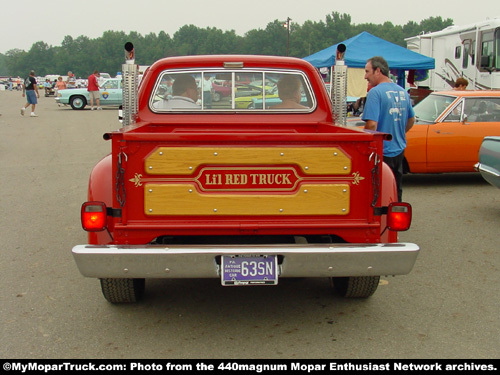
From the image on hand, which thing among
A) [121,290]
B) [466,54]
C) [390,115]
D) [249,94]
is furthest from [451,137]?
[466,54]

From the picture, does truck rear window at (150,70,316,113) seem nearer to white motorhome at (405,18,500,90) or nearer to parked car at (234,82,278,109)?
parked car at (234,82,278,109)

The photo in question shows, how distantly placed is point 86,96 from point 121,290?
2674 cm

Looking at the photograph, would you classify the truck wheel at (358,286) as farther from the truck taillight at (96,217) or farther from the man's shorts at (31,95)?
the man's shorts at (31,95)

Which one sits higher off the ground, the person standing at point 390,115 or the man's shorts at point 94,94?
the man's shorts at point 94,94

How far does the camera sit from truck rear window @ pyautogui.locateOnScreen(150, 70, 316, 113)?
5344 millimetres

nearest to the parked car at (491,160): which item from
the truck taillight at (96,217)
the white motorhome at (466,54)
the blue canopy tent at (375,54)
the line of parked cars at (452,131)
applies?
the line of parked cars at (452,131)

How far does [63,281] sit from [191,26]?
410 feet

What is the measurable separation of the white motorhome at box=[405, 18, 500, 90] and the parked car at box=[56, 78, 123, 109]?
15353 mm

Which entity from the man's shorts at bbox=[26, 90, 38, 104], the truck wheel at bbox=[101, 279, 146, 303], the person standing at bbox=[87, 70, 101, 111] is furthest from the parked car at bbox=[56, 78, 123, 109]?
the truck wheel at bbox=[101, 279, 146, 303]

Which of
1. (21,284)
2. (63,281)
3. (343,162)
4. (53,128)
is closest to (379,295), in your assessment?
(343,162)

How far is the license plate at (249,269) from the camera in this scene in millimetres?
3549

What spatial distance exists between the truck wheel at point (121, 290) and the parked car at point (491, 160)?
192 inches

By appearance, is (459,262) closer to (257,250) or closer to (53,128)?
(257,250)

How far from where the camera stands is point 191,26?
408 ft
